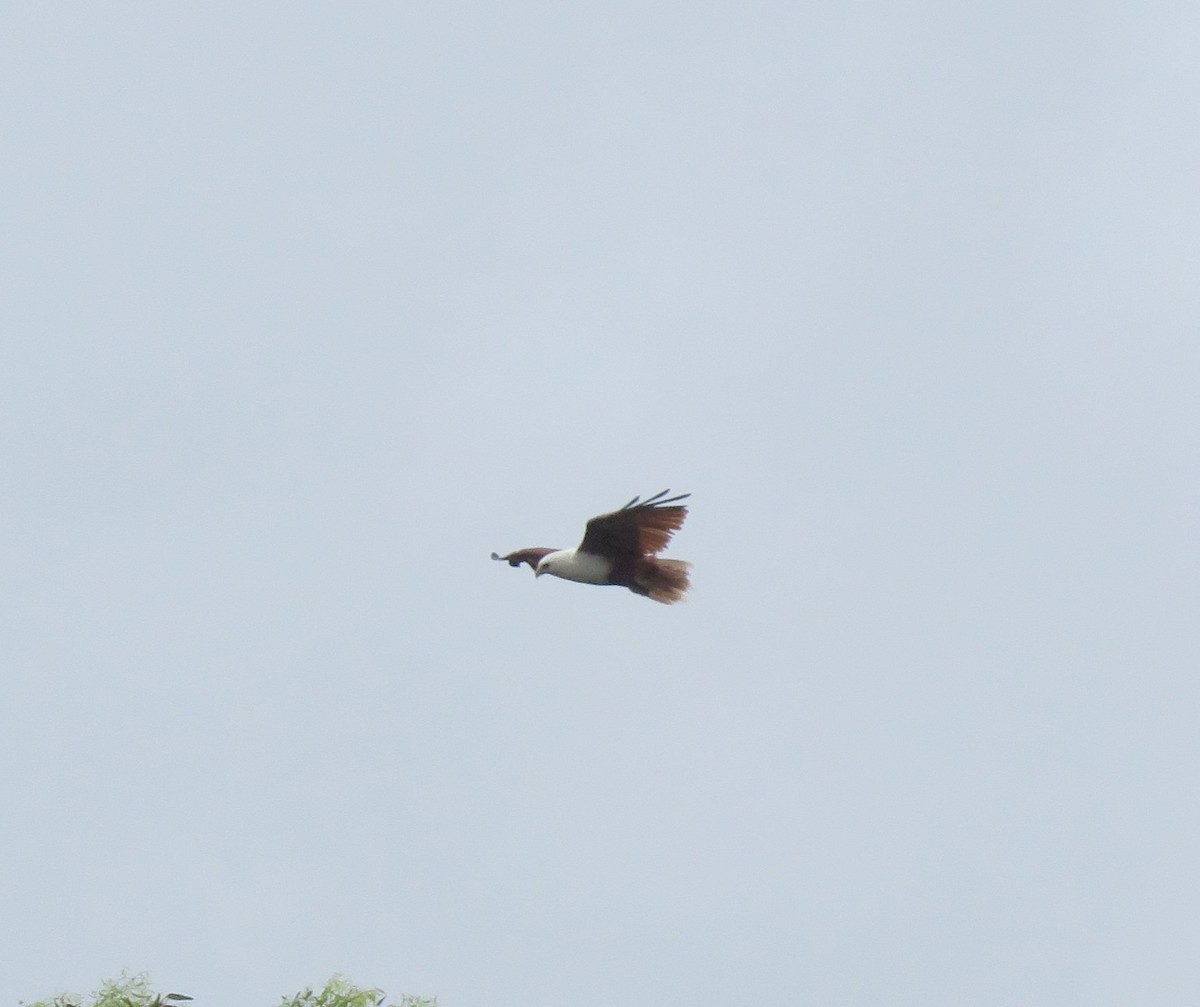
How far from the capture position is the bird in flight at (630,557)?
17703 millimetres

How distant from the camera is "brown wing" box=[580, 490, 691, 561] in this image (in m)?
17.6

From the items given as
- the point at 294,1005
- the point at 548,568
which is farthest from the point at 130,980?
the point at 548,568

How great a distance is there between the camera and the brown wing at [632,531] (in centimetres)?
1759

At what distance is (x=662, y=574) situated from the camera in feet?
59.8

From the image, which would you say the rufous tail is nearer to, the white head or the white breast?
the white breast

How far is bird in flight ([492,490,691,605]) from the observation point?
697 inches

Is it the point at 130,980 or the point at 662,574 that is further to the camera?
the point at 662,574

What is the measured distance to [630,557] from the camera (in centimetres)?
1808

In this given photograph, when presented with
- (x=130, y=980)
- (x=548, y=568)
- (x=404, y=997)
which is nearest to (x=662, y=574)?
(x=548, y=568)

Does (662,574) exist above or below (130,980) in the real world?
above

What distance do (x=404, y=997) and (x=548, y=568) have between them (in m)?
4.63

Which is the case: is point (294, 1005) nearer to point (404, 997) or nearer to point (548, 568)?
point (404, 997)

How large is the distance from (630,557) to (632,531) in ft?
1.34

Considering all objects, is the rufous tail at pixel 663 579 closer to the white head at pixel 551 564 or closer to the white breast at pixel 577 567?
the white breast at pixel 577 567
